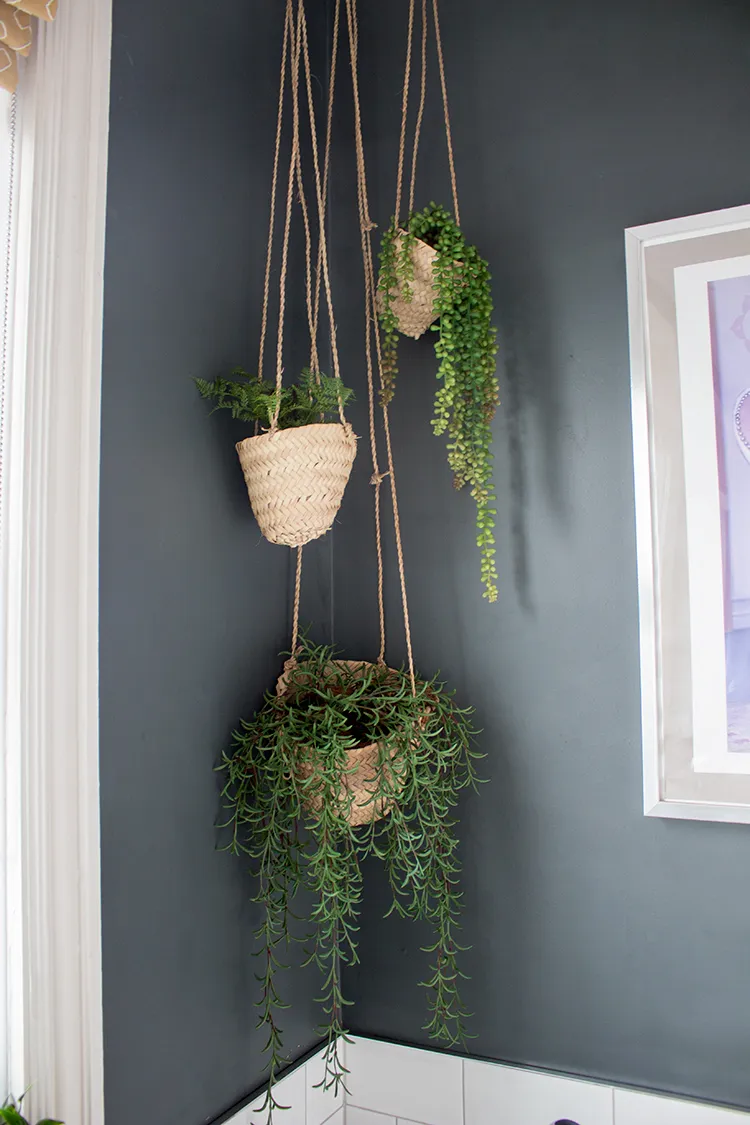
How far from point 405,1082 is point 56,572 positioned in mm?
1132

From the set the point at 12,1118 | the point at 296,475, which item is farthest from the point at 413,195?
the point at 12,1118

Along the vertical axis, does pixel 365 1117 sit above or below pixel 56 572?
below

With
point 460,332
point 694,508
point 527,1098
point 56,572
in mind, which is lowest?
point 527,1098

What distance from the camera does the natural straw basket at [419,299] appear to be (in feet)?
4.60

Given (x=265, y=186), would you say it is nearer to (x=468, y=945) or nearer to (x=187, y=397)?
(x=187, y=397)

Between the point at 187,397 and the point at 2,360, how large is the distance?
0.31 metres

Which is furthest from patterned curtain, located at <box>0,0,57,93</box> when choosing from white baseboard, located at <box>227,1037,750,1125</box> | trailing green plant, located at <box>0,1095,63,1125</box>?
white baseboard, located at <box>227,1037,750,1125</box>

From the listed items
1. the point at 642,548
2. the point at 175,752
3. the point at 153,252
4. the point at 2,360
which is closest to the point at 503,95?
the point at 153,252

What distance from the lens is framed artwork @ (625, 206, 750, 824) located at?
4.38ft

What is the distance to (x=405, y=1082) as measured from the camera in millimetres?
1558

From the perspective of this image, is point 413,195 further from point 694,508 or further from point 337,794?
point 337,794

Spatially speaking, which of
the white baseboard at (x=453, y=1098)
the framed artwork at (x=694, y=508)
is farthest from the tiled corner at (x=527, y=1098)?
the framed artwork at (x=694, y=508)

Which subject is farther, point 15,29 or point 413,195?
point 413,195

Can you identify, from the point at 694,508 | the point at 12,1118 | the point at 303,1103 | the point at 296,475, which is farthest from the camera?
the point at 303,1103
